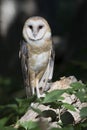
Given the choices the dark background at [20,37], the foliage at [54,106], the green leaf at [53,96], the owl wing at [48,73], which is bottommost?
the dark background at [20,37]

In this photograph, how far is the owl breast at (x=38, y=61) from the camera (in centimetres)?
591

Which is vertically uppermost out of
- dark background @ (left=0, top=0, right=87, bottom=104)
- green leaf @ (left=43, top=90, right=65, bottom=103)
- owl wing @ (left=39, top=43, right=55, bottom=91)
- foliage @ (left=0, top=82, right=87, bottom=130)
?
green leaf @ (left=43, top=90, right=65, bottom=103)

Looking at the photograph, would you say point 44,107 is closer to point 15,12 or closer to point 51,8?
point 15,12

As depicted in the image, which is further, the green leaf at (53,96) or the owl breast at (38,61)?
the owl breast at (38,61)

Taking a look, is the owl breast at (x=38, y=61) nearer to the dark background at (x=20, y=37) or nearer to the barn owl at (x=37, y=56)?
the barn owl at (x=37, y=56)

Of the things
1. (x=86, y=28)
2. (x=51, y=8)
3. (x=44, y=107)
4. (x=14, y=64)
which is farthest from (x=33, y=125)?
(x=51, y=8)

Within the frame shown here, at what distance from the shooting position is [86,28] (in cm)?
1150

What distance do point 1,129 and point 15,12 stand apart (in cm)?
1139

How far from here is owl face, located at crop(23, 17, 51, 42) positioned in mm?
5344

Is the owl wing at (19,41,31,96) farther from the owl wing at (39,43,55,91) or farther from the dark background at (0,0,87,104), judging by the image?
the dark background at (0,0,87,104)

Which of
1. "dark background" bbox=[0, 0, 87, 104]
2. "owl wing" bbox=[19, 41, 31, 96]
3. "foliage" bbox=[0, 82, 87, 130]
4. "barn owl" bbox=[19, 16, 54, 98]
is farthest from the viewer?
"dark background" bbox=[0, 0, 87, 104]

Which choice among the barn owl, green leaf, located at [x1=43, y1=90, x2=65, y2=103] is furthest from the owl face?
green leaf, located at [x1=43, y1=90, x2=65, y2=103]

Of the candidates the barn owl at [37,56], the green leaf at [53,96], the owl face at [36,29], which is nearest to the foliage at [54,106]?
the green leaf at [53,96]

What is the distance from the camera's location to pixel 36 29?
17.9 ft
